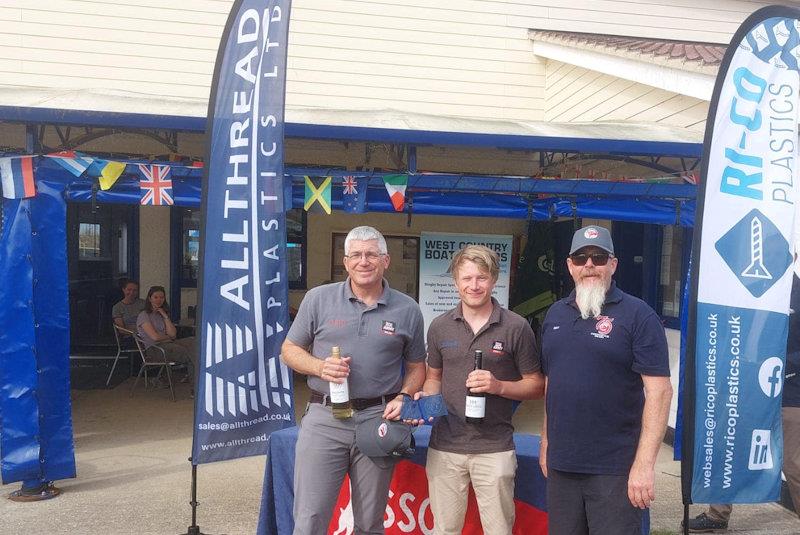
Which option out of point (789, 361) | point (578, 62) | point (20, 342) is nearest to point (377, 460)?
point (789, 361)

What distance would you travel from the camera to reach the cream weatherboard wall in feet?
26.1

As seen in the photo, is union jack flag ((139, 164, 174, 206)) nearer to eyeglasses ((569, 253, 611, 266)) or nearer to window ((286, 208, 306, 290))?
eyeglasses ((569, 253, 611, 266))

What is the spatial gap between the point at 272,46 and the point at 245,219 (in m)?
1.00

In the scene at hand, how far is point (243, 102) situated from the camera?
3.82 meters

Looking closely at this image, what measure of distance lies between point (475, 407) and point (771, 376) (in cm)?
161

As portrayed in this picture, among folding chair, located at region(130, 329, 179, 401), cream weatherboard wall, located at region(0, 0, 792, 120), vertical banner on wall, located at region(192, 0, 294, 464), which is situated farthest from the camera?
cream weatherboard wall, located at region(0, 0, 792, 120)

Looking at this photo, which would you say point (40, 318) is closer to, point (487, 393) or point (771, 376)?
point (487, 393)

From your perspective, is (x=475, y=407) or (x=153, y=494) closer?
(x=475, y=407)

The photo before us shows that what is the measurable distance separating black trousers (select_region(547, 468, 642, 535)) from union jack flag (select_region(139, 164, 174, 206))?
345 centimetres

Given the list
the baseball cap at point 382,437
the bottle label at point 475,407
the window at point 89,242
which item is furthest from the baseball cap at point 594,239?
the window at point 89,242

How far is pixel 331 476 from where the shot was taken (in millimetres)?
3002

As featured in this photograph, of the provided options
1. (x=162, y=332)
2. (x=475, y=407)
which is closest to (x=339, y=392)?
(x=475, y=407)

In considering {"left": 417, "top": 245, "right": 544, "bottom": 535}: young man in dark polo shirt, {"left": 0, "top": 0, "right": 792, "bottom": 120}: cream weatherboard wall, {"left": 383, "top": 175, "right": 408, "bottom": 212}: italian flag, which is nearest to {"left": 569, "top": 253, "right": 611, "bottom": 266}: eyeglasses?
{"left": 417, "top": 245, "right": 544, "bottom": 535}: young man in dark polo shirt

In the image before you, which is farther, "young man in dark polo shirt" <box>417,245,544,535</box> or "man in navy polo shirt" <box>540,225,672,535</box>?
"young man in dark polo shirt" <box>417,245,544,535</box>
